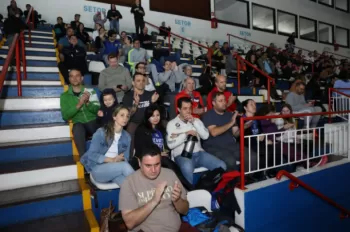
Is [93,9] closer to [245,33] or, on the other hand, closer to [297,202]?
[245,33]

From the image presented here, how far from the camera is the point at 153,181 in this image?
6.79 feet

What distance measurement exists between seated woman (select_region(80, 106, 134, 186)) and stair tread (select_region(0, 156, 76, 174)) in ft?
1.15

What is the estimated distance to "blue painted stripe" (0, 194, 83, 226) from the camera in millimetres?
2318

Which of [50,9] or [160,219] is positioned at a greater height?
[50,9]

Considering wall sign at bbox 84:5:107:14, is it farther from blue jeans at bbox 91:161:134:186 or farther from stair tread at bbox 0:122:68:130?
blue jeans at bbox 91:161:134:186

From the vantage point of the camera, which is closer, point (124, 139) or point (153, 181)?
point (153, 181)

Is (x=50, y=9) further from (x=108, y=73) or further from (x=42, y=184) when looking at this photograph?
(x=42, y=184)

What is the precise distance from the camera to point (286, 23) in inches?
580

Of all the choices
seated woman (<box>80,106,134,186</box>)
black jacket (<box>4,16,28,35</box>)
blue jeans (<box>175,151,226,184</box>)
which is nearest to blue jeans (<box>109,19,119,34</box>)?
black jacket (<box>4,16,28,35</box>)

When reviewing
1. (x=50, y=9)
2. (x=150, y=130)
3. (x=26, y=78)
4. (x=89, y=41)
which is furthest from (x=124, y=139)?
(x=50, y=9)

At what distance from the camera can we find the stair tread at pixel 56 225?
225 cm

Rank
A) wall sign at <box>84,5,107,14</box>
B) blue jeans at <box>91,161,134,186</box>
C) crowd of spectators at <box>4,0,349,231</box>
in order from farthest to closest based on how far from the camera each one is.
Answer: wall sign at <box>84,5,107,14</box> → blue jeans at <box>91,161,134,186</box> → crowd of spectators at <box>4,0,349,231</box>

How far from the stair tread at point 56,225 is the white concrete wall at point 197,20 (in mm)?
7695

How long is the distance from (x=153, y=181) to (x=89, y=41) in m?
6.60
